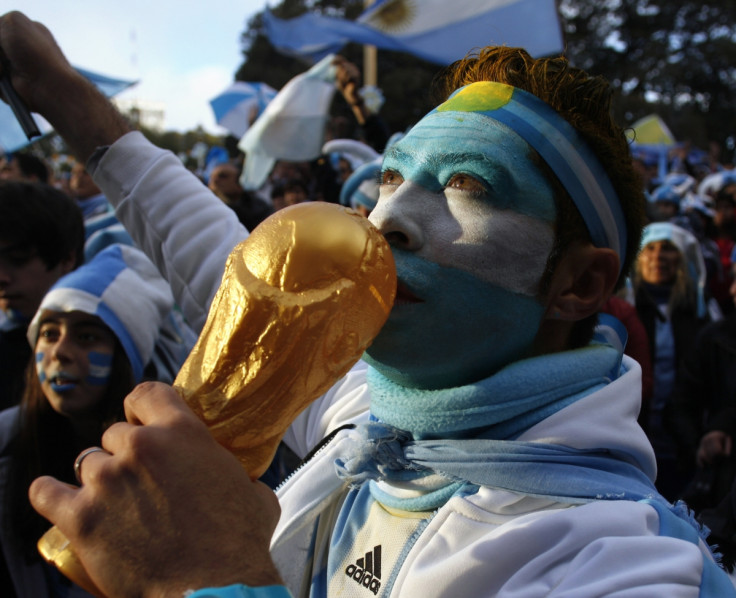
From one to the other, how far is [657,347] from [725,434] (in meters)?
1.03

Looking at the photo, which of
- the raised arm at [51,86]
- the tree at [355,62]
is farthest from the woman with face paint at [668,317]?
the tree at [355,62]

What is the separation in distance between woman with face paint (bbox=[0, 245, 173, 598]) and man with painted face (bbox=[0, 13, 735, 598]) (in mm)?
1266

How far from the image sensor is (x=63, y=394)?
7.82ft

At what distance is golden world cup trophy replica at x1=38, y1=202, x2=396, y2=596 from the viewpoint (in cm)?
94

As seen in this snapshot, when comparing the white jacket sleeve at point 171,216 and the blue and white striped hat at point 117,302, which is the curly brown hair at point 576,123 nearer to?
the white jacket sleeve at point 171,216

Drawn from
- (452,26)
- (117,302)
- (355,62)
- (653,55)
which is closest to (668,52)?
(653,55)

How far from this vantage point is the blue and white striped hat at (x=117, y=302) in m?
2.44

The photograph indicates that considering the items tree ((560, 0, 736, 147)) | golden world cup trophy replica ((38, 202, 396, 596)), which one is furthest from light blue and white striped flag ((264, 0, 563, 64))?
tree ((560, 0, 736, 147))

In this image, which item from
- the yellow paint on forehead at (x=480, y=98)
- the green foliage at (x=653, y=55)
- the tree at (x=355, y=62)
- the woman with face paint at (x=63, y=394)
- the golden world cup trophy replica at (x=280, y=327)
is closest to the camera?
the golden world cup trophy replica at (x=280, y=327)

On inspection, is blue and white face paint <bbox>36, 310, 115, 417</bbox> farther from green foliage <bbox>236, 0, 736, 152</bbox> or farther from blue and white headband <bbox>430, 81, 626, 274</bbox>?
green foliage <bbox>236, 0, 736, 152</bbox>

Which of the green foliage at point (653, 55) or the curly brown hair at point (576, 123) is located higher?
the curly brown hair at point (576, 123)

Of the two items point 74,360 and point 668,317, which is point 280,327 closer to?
point 74,360

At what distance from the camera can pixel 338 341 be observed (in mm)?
988

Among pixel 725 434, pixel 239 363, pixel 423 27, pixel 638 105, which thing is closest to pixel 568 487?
pixel 239 363
